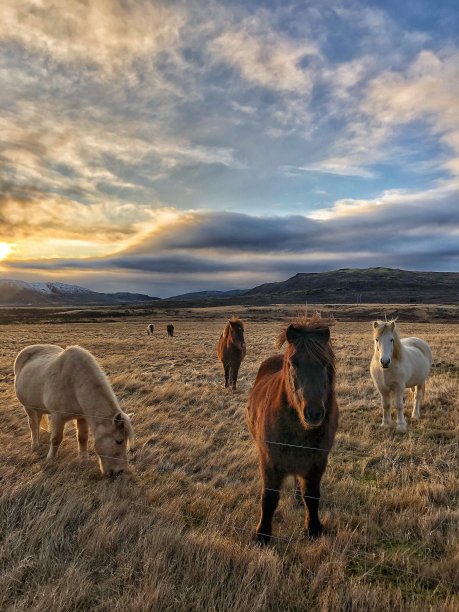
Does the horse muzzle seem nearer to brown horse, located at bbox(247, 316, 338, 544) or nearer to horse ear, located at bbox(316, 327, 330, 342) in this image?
brown horse, located at bbox(247, 316, 338, 544)

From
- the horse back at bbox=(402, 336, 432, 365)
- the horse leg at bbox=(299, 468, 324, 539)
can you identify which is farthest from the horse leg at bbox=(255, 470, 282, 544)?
the horse back at bbox=(402, 336, 432, 365)

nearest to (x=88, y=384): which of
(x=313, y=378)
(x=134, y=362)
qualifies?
(x=313, y=378)

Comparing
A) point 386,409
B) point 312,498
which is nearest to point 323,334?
point 312,498

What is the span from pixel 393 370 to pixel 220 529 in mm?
5496

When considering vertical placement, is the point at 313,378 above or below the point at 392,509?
above

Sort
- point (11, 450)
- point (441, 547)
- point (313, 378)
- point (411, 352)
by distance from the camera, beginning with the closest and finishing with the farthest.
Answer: point (313, 378) → point (441, 547) → point (11, 450) → point (411, 352)

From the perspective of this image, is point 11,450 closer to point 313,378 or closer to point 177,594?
point 177,594

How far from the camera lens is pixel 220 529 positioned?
13.2 ft

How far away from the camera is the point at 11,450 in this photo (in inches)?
258

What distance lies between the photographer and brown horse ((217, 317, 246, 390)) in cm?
1225

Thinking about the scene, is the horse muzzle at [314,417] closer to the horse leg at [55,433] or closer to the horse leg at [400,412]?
the horse leg at [55,433]

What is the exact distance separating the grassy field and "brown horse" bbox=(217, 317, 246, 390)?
446 cm

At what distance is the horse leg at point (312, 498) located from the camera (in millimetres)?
3796

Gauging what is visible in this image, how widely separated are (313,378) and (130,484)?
A: 348 centimetres
